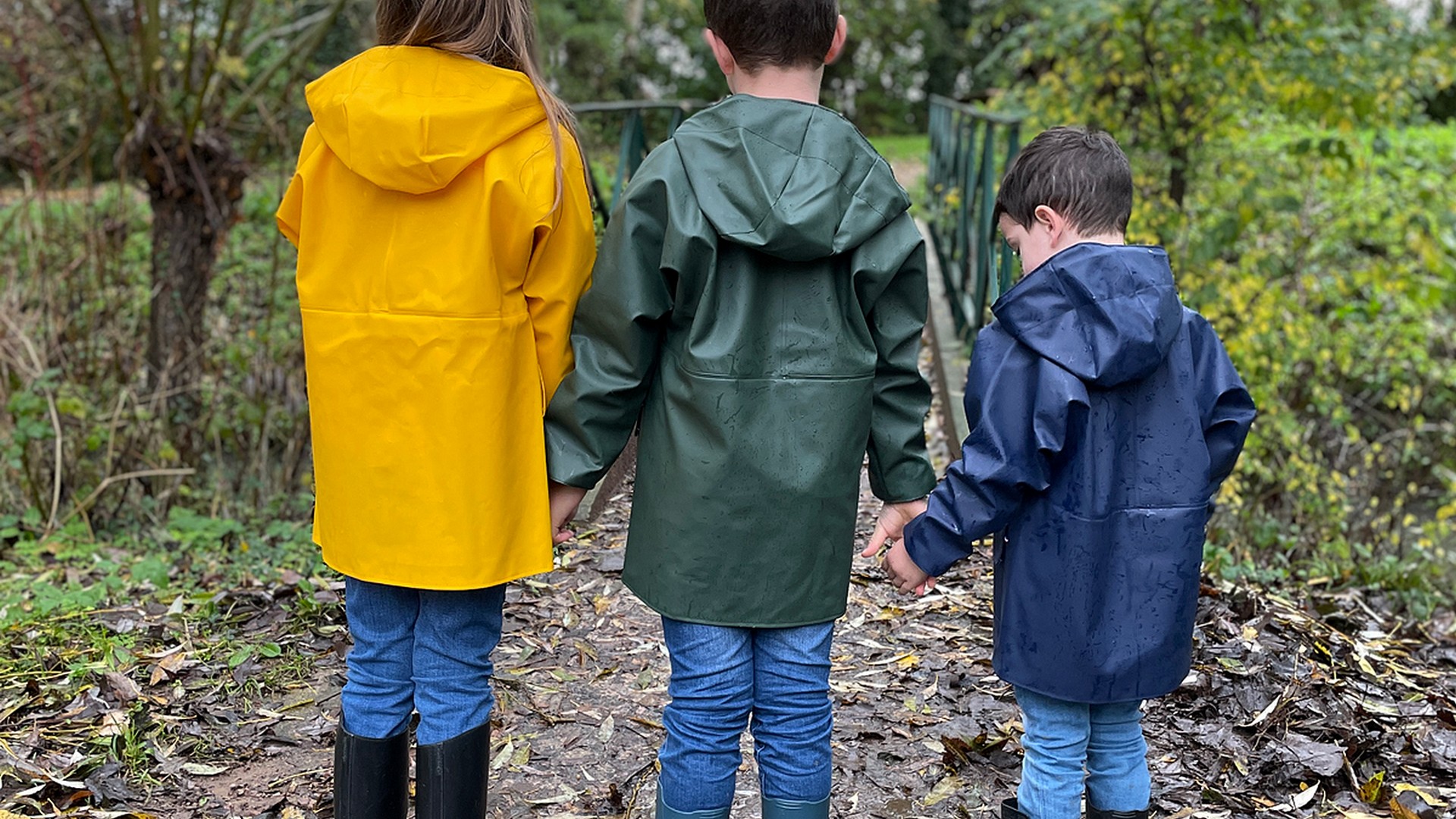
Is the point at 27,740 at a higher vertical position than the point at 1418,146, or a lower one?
lower

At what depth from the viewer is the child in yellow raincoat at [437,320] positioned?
6.22ft

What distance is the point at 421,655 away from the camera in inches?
81.6

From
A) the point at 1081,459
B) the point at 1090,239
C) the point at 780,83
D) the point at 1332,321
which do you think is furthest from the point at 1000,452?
the point at 1332,321

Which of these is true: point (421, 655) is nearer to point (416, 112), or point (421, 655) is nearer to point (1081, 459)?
point (416, 112)

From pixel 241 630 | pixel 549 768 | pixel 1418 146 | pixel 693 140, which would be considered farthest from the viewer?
pixel 1418 146

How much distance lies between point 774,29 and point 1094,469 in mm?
820

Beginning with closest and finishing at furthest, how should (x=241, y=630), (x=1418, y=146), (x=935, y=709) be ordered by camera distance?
(x=935, y=709) < (x=241, y=630) < (x=1418, y=146)

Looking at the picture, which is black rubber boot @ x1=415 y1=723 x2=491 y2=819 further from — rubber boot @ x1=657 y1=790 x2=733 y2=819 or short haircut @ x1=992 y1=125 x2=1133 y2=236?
short haircut @ x1=992 y1=125 x2=1133 y2=236

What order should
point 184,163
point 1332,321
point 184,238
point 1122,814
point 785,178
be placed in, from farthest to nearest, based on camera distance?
point 1332,321, point 184,238, point 184,163, point 1122,814, point 785,178

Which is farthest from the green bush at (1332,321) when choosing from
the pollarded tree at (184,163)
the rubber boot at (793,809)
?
the pollarded tree at (184,163)

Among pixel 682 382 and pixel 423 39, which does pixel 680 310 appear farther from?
pixel 423 39

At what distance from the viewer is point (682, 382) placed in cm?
189

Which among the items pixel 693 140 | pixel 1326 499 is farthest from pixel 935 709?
pixel 1326 499

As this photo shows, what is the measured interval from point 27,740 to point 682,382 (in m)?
1.79
